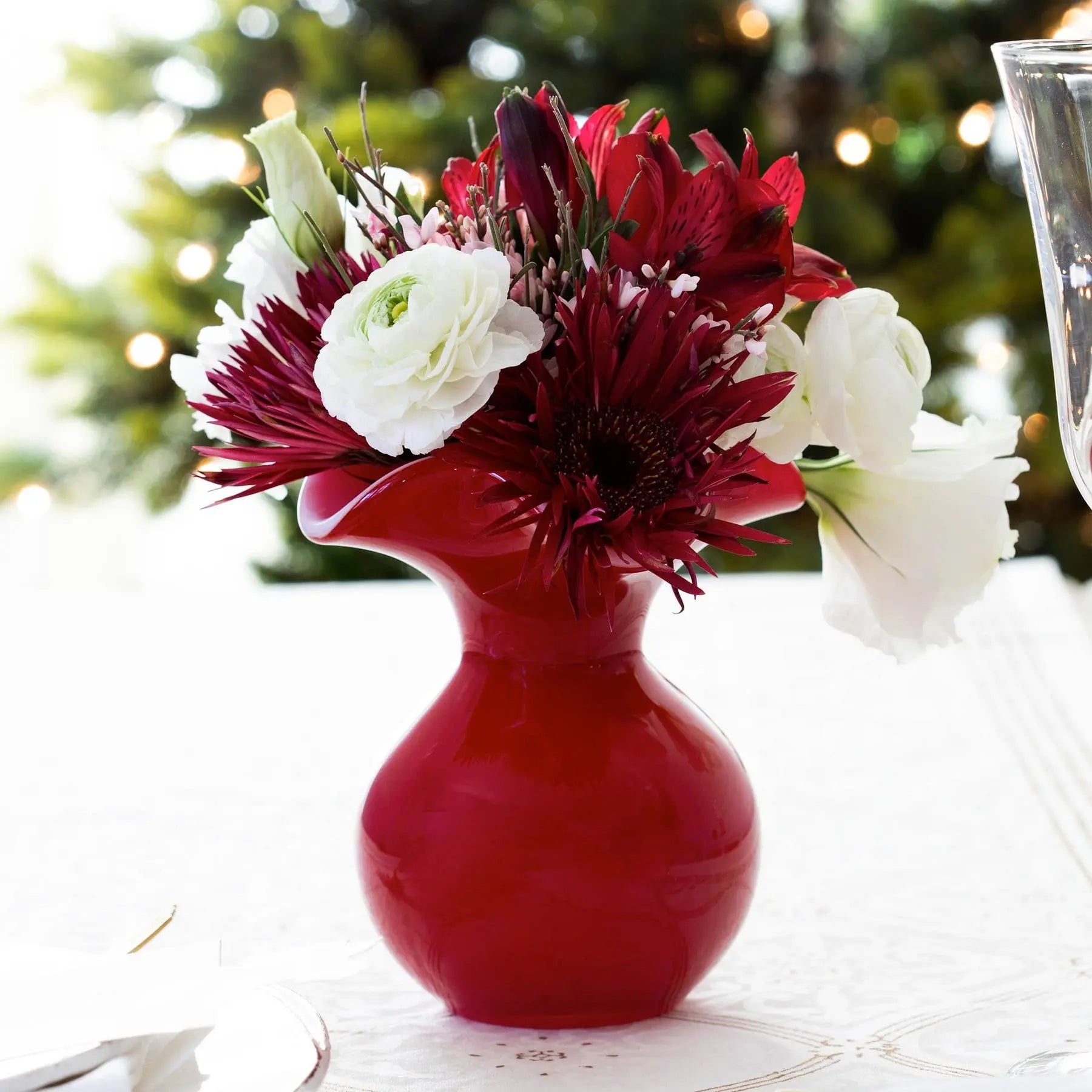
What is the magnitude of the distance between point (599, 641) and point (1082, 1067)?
0.64 feet

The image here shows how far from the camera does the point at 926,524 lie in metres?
0.47

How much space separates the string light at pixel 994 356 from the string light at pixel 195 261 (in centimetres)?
99

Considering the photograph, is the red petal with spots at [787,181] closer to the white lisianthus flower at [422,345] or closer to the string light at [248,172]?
the white lisianthus flower at [422,345]

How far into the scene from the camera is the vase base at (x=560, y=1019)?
0.46 meters

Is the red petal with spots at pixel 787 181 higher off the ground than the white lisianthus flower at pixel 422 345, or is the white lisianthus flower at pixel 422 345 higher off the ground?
the red petal with spots at pixel 787 181

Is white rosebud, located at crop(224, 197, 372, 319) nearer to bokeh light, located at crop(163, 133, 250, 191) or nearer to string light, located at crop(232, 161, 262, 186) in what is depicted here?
string light, located at crop(232, 161, 262, 186)

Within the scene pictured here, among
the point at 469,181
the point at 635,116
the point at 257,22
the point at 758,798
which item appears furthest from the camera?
the point at 257,22

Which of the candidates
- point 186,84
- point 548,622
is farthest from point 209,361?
point 186,84

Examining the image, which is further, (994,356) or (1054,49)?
(994,356)

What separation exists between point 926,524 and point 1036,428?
1.53 m

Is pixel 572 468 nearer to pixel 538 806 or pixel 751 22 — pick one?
pixel 538 806

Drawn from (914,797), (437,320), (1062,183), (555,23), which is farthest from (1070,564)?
(437,320)

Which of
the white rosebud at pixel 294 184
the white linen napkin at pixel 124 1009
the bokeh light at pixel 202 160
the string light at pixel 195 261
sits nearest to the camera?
the white linen napkin at pixel 124 1009

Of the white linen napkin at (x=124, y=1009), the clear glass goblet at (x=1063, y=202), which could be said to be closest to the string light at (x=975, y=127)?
the clear glass goblet at (x=1063, y=202)
